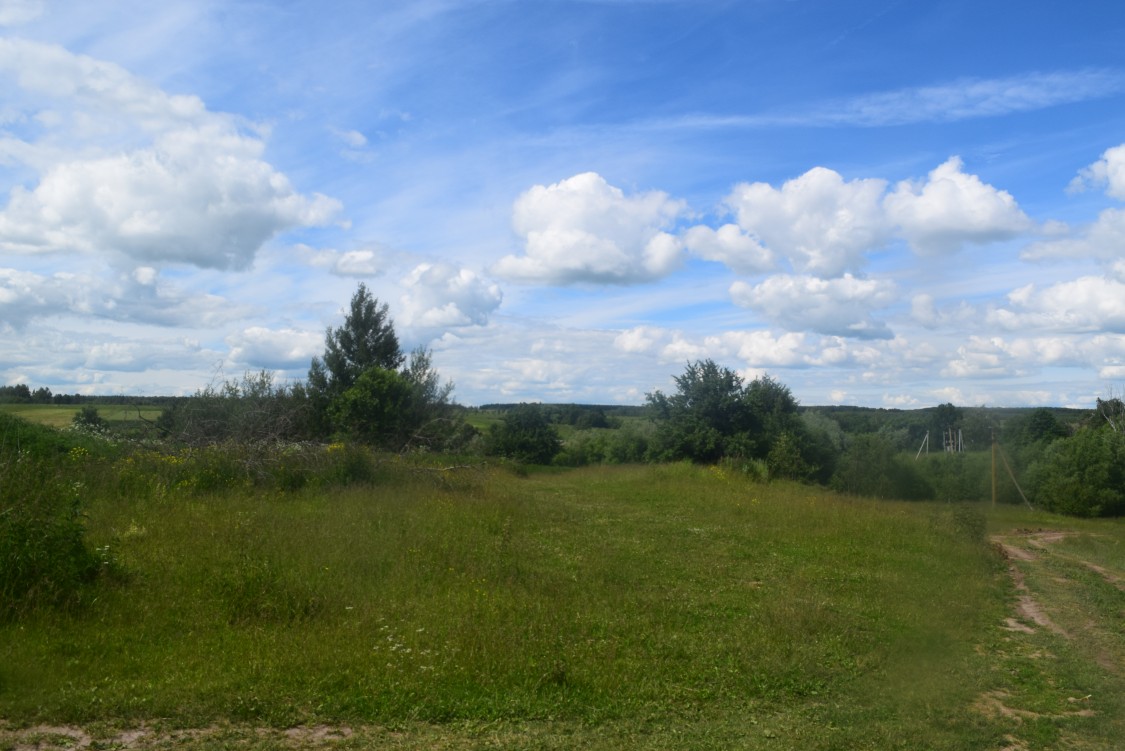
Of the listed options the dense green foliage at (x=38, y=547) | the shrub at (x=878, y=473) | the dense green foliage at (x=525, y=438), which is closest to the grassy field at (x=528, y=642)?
the dense green foliage at (x=38, y=547)

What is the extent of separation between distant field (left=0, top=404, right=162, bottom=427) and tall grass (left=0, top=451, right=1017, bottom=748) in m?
3.43

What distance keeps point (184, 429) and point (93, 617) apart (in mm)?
10654

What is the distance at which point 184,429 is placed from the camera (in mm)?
16000

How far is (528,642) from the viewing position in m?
6.32

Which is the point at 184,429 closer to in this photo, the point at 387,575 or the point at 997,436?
the point at 387,575

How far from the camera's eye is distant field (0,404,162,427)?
14.2 m

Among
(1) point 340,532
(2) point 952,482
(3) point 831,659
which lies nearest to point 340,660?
(3) point 831,659

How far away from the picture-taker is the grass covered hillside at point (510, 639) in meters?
4.81

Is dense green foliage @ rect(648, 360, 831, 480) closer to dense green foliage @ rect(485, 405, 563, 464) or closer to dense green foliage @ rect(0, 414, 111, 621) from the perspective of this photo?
dense green foliage @ rect(485, 405, 563, 464)

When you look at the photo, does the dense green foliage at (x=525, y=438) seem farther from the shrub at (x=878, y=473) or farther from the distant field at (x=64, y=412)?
the distant field at (x=64, y=412)

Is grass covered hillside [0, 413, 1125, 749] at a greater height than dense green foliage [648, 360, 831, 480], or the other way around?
dense green foliage [648, 360, 831, 480]

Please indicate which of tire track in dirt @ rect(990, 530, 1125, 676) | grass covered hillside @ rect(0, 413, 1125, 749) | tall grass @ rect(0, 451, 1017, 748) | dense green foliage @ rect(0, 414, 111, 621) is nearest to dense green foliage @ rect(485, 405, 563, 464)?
tire track in dirt @ rect(990, 530, 1125, 676)

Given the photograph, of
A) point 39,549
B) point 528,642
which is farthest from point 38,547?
point 528,642

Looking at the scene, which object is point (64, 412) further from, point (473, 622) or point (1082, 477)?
point (1082, 477)
